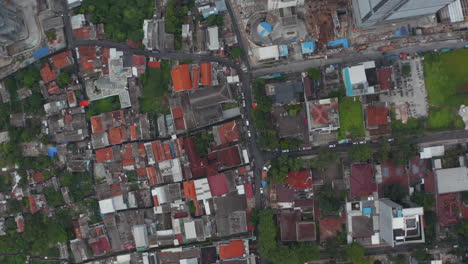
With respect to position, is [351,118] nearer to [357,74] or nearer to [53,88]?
[357,74]

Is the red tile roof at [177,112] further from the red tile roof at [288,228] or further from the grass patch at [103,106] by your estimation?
the red tile roof at [288,228]

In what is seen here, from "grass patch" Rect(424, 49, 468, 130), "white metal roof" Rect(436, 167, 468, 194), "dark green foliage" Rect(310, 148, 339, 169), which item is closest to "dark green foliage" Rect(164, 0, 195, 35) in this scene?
"dark green foliage" Rect(310, 148, 339, 169)

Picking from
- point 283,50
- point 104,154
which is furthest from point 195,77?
point 104,154

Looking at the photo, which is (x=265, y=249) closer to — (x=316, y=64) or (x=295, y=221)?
(x=295, y=221)

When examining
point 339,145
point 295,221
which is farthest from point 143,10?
point 295,221

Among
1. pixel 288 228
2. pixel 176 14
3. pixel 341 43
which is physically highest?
pixel 176 14

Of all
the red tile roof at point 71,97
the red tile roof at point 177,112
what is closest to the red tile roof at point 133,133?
the red tile roof at point 177,112
